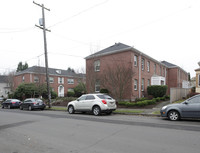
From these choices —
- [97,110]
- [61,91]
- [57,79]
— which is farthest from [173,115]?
[61,91]

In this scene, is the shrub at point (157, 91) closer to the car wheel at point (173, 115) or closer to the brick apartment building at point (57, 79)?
the car wheel at point (173, 115)

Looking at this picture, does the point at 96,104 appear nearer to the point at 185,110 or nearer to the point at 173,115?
the point at 173,115

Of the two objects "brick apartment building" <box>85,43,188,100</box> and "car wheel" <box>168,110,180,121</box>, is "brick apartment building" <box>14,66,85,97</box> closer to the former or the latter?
"brick apartment building" <box>85,43,188,100</box>

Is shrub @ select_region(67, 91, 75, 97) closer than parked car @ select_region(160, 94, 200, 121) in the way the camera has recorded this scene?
No

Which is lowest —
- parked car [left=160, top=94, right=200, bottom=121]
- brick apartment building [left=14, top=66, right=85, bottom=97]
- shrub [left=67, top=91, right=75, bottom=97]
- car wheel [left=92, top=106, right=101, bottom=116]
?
shrub [left=67, top=91, right=75, bottom=97]

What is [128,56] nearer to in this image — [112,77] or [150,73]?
[112,77]

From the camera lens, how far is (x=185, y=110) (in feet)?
28.9

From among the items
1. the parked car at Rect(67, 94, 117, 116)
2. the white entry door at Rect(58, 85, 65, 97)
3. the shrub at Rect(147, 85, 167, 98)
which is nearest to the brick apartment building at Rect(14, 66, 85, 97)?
the white entry door at Rect(58, 85, 65, 97)

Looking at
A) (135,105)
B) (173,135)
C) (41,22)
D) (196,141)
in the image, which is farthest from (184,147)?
(41,22)

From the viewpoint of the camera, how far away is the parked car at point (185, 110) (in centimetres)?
862

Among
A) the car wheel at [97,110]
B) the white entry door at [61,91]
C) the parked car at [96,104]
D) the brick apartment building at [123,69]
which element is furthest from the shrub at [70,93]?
the car wheel at [97,110]

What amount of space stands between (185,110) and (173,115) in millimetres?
699

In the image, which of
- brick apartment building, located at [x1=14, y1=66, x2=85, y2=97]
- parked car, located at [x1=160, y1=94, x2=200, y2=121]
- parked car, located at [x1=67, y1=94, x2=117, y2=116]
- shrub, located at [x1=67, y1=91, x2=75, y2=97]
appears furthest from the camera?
shrub, located at [x1=67, y1=91, x2=75, y2=97]

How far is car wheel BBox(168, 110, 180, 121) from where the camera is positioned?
356 inches
